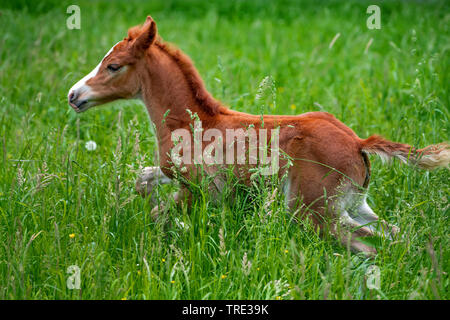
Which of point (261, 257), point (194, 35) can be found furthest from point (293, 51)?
point (261, 257)

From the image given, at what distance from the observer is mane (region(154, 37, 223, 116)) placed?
3.76 m

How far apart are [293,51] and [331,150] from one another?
485cm

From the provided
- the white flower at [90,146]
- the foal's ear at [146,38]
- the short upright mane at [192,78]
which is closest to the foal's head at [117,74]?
the foal's ear at [146,38]

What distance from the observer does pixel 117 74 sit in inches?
149

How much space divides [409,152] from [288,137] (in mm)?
748

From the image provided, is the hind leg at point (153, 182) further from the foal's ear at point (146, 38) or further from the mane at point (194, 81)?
the foal's ear at point (146, 38)

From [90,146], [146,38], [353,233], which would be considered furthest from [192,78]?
[353,233]

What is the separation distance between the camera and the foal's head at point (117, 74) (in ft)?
12.3

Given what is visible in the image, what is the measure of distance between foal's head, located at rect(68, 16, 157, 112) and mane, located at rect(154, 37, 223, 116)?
6.7 inches

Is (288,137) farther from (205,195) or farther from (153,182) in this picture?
(153,182)

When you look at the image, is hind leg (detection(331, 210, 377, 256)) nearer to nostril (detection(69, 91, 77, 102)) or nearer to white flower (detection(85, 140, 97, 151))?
nostril (detection(69, 91, 77, 102))

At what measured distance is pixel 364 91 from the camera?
555cm

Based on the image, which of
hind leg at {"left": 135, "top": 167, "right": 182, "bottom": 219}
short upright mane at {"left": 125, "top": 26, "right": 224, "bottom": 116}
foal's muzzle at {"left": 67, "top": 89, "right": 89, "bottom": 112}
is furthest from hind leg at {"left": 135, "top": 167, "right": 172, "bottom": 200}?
foal's muzzle at {"left": 67, "top": 89, "right": 89, "bottom": 112}

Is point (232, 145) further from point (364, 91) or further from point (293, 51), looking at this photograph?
point (293, 51)
